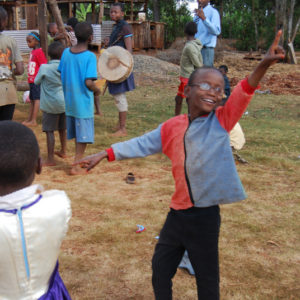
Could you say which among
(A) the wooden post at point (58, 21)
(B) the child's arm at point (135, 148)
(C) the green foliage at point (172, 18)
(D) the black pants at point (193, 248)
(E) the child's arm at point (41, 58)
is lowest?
(D) the black pants at point (193, 248)

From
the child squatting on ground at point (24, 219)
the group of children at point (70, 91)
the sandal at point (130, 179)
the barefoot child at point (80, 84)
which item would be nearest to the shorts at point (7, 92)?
the group of children at point (70, 91)

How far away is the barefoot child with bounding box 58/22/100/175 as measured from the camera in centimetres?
445

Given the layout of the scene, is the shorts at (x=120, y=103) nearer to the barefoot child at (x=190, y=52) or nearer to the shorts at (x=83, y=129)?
the barefoot child at (x=190, y=52)

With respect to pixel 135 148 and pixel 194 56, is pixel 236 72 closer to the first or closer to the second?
pixel 194 56

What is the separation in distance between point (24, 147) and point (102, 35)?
20.1 m

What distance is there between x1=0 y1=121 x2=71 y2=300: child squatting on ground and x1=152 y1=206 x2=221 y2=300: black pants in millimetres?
708

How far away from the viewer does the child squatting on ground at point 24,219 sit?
4.36ft

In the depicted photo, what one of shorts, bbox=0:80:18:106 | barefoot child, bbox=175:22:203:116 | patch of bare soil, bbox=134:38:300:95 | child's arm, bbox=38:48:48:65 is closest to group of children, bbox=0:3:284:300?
shorts, bbox=0:80:18:106

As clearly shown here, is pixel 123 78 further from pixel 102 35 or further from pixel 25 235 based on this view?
pixel 102 35

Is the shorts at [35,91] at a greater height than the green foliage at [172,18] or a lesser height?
lesser

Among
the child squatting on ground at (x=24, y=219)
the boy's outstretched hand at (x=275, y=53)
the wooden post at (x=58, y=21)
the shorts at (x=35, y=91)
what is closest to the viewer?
the child squatting on ground at (x=24, y=219)

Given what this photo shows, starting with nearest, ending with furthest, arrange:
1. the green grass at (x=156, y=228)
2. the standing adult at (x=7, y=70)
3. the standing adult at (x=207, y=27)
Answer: the green grass at (x=156, y=228), the standing adult at (x=7, y=70), the standing adult at (x=207, y=27)

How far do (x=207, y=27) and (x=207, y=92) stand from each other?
4.92m

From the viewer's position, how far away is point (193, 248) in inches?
77.6
